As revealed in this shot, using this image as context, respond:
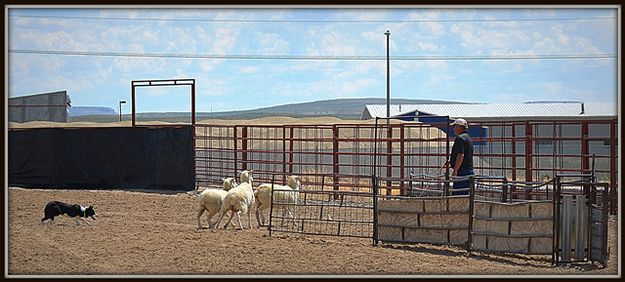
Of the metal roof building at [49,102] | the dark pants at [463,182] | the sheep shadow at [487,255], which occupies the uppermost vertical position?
the metal roof building at [49,102]

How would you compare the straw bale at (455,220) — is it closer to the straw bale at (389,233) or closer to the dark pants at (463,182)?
the straw bale at (389,233)

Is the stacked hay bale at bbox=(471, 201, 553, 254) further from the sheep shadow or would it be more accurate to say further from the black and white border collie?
the black and white border collie

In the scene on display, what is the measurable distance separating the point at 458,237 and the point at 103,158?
1367cm

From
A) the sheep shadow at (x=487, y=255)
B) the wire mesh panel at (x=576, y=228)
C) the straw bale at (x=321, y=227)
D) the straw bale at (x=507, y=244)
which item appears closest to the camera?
the wire mesh panel at (x=576, y=228)

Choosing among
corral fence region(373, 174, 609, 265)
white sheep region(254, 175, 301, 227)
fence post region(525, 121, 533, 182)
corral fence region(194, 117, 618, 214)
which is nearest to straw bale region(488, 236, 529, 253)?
corral fence region(373, 174, 609, 265)

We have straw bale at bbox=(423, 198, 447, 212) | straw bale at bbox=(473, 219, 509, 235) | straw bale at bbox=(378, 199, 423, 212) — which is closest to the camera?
straw bale at bbox=(473, 219, 509, 235)

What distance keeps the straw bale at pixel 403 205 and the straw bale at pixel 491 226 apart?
32.0 inches

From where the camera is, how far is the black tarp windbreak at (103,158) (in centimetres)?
2138

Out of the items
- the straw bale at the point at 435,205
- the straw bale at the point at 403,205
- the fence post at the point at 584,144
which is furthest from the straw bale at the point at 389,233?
the fence post at the point at 584,144

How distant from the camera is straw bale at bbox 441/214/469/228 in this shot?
33.6ft

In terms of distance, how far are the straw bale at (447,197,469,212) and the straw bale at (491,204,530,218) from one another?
38cm

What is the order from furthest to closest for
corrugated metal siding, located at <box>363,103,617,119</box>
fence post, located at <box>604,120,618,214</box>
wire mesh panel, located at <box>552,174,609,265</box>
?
corrugated metal siding, located at <box>363,103,617,119</box> → fence post, located at <box>604,120,618,214</box> → wire mesh panel, located at <box>552,174,609,265</box>

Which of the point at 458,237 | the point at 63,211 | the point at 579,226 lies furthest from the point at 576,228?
the point at 63,211

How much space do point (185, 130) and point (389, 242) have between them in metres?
11.5
